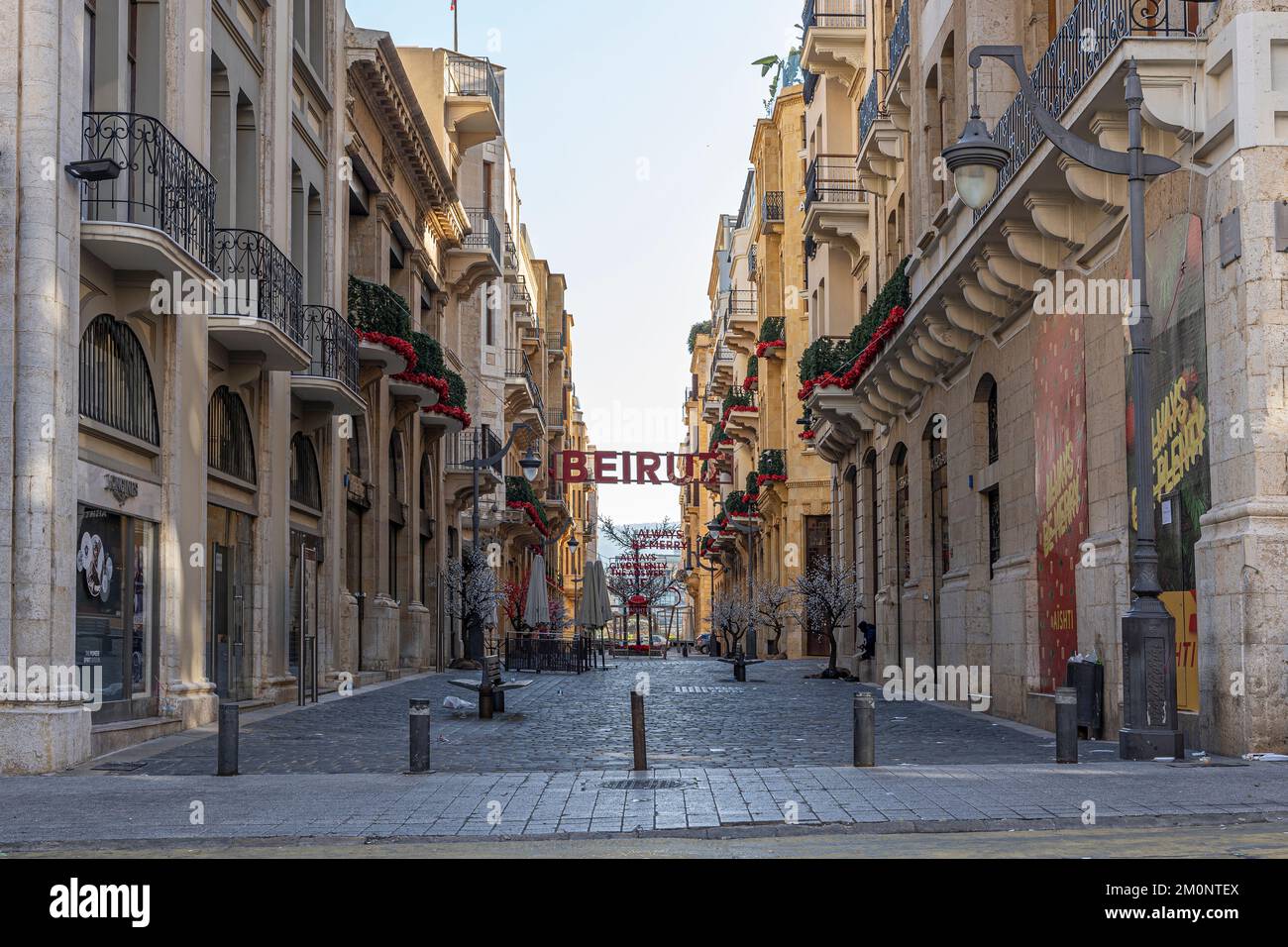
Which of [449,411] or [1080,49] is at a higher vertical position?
[1080,49]

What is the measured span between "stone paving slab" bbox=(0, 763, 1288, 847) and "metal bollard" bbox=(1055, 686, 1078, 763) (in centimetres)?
18

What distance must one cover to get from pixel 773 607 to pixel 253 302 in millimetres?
31591

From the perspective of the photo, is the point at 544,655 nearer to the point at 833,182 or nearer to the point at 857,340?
the point at 833,182

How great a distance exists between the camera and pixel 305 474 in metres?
27.0

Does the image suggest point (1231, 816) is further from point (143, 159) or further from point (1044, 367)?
point (143, 159)

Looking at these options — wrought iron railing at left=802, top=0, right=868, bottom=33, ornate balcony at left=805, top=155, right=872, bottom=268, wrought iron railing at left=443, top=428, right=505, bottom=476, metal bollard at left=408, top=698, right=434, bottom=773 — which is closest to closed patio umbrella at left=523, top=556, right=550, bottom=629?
wrought iron railing at left=443, top=428, right=505, bottom=476

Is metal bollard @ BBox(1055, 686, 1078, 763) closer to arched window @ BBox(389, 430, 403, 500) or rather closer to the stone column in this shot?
the stone column

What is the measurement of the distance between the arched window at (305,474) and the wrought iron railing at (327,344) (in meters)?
1.17

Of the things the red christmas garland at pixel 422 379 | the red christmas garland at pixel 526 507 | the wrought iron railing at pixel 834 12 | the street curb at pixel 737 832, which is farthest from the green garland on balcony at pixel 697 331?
the street curb at pixel 737 832

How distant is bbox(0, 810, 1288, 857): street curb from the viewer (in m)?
9.46

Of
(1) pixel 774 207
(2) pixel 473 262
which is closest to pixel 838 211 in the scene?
(2) pixel 473 262

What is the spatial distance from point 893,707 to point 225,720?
1231cm

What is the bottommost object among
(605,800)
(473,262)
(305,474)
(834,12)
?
(605,800)

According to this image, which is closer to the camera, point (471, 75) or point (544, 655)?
point (544, 655)
